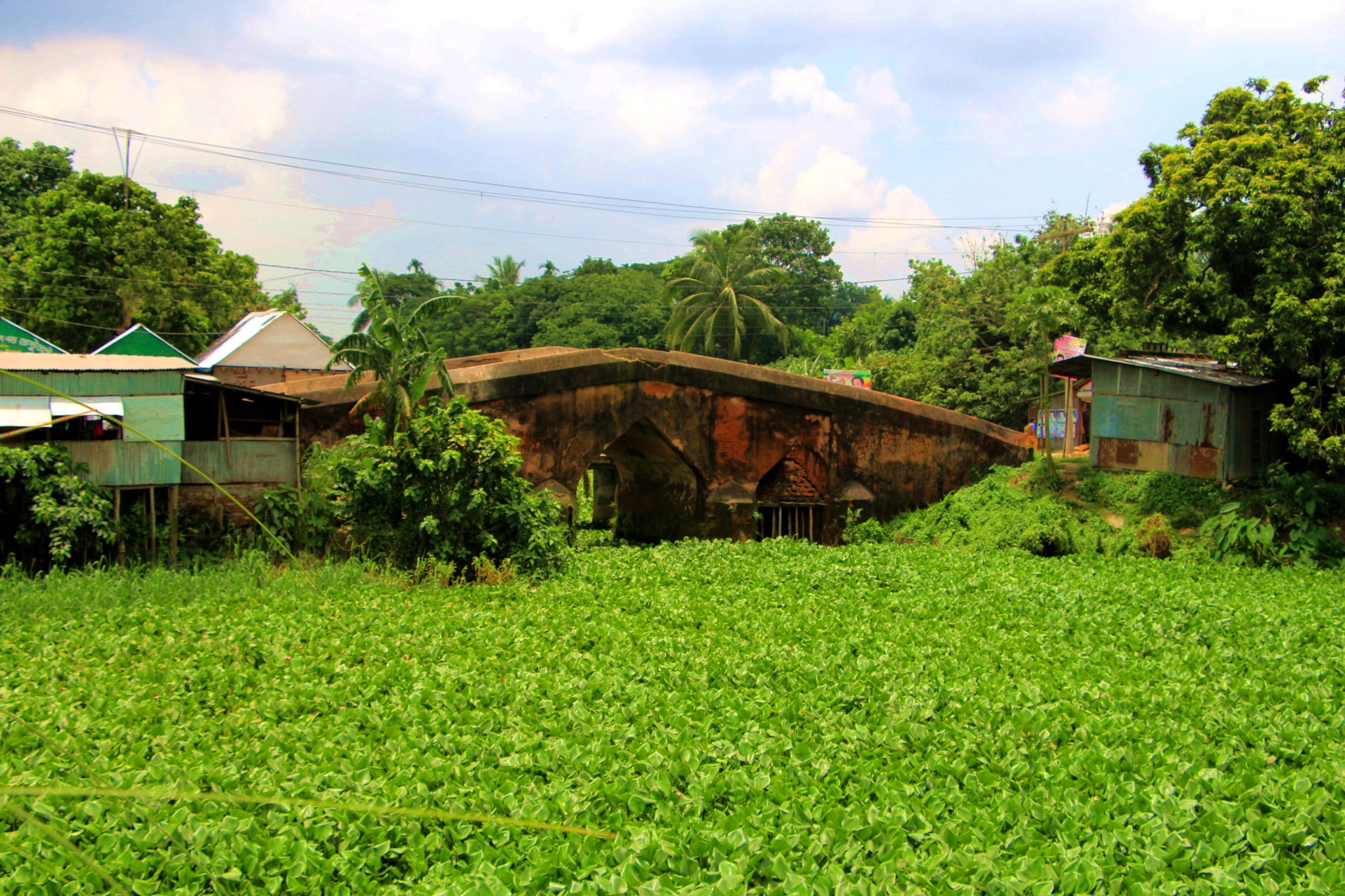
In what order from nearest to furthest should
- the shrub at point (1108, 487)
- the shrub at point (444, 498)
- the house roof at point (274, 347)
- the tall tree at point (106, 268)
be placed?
1. the shrub at point (444, 498)
2. the shrub at point (1108, 487)
3. the house roof at point (274, 347)
4. the tall tree at point (106, 268)

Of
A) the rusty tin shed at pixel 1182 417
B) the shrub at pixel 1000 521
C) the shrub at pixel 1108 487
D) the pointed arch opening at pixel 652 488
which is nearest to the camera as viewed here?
the rusty tin shed at pixel 1182 417

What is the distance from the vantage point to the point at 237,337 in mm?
19891

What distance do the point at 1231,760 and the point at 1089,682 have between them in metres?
1.36

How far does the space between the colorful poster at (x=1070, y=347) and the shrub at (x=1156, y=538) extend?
878 centimetres

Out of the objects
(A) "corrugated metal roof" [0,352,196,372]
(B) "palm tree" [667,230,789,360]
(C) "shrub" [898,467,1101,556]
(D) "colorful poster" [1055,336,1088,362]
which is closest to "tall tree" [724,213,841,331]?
(B) "palm tree" [667,230,789,360]

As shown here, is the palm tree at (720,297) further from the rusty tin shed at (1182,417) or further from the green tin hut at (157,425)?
the green tin hut at (157,425)

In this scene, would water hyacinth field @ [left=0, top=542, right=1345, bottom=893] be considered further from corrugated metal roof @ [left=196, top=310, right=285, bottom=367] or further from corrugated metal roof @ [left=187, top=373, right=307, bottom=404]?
corrugated metal roof @ [left=196, top=310, right=285, bottom=367]

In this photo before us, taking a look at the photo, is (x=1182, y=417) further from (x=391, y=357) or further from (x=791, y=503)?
(x=391, y=357)

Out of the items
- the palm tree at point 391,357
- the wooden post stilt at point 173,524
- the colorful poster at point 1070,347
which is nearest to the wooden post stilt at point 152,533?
the wooden post stilt at point 173,524

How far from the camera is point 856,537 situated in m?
14.8

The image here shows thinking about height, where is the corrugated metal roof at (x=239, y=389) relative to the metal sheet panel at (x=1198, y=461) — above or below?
above

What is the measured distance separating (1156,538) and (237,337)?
58.1 feet

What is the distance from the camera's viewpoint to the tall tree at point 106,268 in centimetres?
2003

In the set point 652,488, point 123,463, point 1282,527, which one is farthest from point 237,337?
point 1282,527
